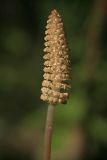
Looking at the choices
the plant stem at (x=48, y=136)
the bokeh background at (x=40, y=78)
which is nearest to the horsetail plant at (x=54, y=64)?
the plant stem at (x=48, y=136)

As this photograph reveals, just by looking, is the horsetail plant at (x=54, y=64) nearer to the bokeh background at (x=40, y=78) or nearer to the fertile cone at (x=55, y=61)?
the fertile cone at (x=55, y=61)

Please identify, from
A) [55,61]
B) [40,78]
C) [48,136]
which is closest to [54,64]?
[55,61]

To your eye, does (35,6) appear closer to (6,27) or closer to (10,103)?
(6,27)

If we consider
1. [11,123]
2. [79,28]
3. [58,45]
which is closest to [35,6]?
[79,28]

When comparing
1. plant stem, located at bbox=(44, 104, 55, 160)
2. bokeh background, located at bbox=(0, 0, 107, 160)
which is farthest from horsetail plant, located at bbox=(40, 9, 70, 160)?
bokeh background, located at bbox=(0, 0, 107, 160)

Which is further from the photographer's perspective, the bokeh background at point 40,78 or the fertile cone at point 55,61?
the bokeh background at point 40,78

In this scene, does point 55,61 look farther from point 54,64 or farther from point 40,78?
point 40,78
